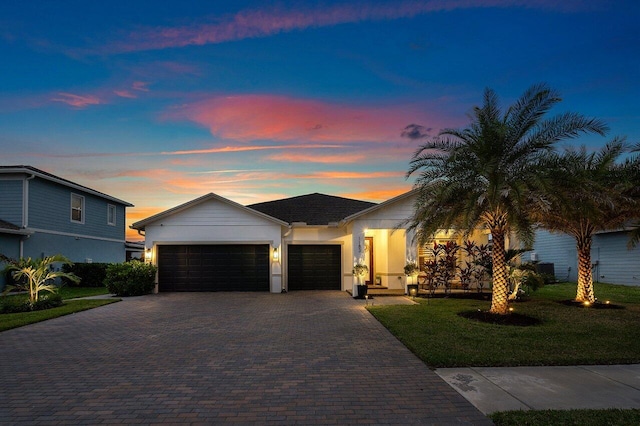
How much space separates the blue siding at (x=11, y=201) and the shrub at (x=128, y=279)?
556 centimetres

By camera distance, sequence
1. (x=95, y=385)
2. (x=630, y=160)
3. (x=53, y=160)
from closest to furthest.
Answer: (x=95, y=385) → (x=630, y=160) → (x=53, y=160)

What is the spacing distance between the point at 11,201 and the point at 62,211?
8.66 ft

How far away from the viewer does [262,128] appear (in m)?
16.6

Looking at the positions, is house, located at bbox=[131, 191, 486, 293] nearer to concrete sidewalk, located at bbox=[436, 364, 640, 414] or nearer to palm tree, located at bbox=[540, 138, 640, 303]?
palm tree, located at bbox=[540, 138, 640, 303]

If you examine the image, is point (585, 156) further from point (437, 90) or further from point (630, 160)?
point (437, 90)

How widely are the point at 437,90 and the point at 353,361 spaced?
11.5m

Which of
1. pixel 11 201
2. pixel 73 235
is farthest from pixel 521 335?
pixel 73 235

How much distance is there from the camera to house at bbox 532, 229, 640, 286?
64.8 feet

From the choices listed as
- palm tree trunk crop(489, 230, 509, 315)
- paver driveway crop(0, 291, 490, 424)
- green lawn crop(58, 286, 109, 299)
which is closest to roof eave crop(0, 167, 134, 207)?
green lawn crop(58, 286, 109, 299)

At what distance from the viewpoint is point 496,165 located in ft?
Result: 34.2

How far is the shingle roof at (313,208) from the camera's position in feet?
67.2

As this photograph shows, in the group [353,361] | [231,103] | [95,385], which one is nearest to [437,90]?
[231,103]

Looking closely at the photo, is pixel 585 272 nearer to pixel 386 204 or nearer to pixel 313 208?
pixel 386 204

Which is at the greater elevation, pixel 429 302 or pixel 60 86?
pixel 60 86
